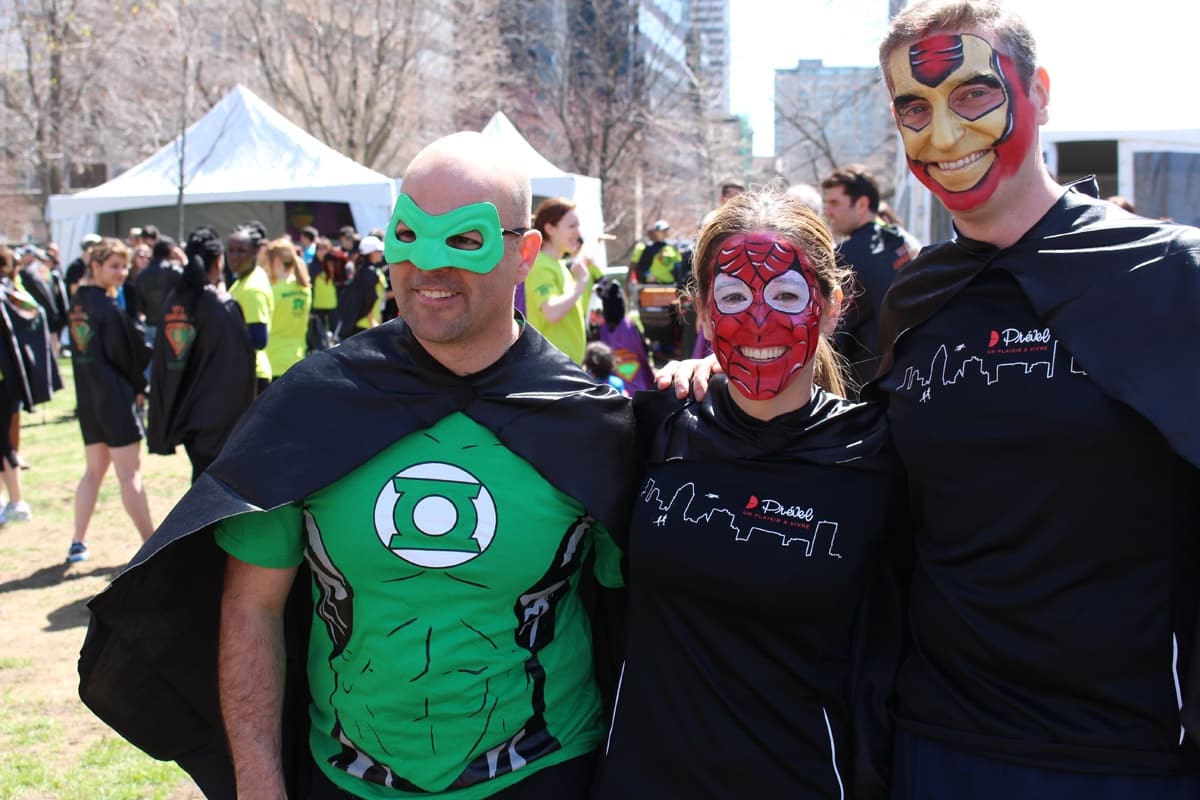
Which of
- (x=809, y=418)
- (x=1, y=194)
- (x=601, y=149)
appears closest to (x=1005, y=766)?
(x=809, y=418)

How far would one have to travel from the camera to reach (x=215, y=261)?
6543 mm

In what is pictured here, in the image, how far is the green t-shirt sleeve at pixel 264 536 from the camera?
2.27 meters

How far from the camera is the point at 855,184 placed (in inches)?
243

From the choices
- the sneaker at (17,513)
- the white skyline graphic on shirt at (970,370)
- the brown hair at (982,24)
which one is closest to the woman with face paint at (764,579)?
the white skyline graphic on shirt at (970,370)

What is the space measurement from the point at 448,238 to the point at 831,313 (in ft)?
2.93

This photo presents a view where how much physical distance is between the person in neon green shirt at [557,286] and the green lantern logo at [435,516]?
384 cm

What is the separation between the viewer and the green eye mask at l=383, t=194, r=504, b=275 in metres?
2.25

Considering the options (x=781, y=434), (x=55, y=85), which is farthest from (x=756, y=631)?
(x=55, y=85)

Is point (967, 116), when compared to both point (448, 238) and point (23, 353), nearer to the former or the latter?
point (448, 238)

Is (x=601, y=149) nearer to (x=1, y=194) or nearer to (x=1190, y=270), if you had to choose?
(x=1, y=194)

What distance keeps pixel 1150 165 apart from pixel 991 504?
29.2 ft

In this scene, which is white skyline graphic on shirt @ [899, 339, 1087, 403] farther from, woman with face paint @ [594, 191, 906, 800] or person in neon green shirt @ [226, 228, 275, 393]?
person in neon green shirt @ [226, 228, 275, 393]

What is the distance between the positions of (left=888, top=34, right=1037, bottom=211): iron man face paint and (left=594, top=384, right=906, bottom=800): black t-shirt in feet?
1.96

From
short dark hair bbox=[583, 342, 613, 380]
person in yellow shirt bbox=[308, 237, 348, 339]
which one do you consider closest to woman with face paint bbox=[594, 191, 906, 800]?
short dark hair bbox=[583, 342, 613, 380]
